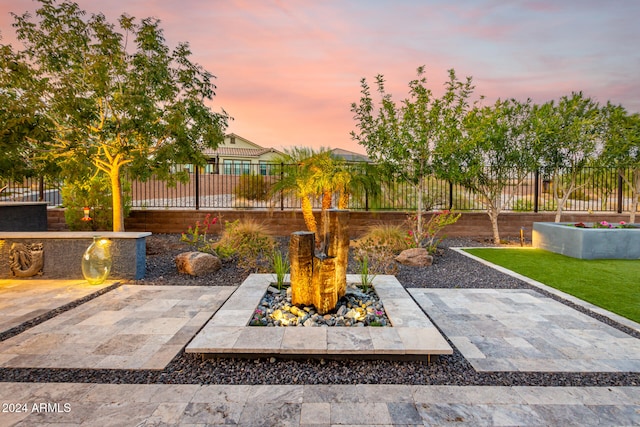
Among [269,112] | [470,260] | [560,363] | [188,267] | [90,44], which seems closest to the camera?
[560,363]

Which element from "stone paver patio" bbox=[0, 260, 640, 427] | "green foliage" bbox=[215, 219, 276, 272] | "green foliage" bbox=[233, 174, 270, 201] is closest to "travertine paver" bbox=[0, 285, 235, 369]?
"stone paver patio" bbox=[0, 260, 640, 427]

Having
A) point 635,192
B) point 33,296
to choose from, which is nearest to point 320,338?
point 33,296

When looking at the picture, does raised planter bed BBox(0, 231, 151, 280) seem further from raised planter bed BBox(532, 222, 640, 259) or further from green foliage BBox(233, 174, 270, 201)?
raised planter bed BBox(532, 222, 640, 259)

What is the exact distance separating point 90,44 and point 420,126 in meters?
7.44

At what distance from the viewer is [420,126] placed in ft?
25.9

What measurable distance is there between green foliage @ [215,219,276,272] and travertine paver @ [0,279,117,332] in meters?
2.09

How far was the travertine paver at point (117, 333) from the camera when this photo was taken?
9.03ft

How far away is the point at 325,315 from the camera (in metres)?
3.59

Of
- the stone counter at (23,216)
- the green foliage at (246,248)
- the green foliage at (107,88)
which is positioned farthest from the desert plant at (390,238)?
the stone counter at (23,216)

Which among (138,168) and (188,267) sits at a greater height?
(138,168)

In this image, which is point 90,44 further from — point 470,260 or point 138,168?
point 470,260

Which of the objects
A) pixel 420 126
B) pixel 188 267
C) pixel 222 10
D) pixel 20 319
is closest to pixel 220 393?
pixel 20 319

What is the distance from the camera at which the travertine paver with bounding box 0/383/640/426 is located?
200cm

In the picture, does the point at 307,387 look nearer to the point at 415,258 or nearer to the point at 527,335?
the point at 527,335
